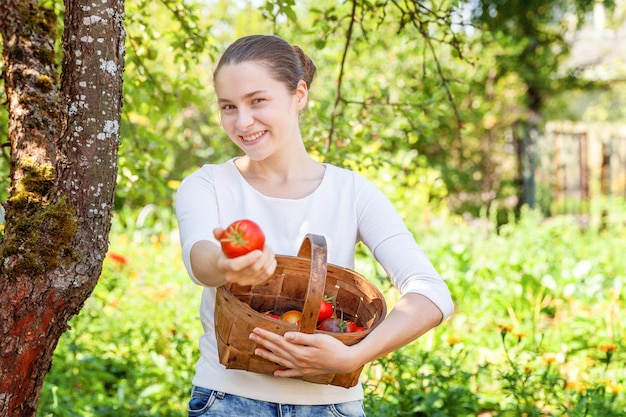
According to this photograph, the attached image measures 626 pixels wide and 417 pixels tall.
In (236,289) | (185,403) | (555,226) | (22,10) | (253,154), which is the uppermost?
(555,226)

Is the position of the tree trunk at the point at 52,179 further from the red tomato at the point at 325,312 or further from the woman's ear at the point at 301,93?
the red tomato at the point at 325,312

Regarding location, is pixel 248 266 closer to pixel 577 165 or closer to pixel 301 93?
pixel 301 93

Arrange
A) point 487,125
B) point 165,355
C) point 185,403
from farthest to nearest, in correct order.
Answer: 1. point 487,125
2. point 165,355
3. point 185,403

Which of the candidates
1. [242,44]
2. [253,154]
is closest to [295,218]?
[253,154]

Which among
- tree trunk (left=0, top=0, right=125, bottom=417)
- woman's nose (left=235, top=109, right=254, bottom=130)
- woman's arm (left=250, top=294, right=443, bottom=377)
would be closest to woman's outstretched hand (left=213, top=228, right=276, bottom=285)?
woman's arm (left=250, top=294, right=443, bottom=377)

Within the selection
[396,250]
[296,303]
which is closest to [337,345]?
[296,303]

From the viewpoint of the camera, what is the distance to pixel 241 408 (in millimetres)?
1694

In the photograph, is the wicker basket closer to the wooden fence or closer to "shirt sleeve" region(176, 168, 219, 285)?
"shirt sleeve" region(176, 168, 219, 285)

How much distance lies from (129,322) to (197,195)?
2.69 metres

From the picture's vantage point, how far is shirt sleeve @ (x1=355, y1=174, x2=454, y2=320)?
1.69 metres

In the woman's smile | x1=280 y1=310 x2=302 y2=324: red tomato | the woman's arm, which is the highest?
the woman's smile

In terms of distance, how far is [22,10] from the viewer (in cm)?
187

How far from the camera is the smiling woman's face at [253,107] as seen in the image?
1717mm

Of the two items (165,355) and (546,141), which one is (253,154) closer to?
(165,355)
